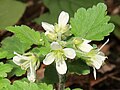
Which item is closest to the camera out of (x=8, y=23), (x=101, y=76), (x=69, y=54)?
(x=69, y=54)

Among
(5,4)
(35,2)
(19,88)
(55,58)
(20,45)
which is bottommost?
(19,88)

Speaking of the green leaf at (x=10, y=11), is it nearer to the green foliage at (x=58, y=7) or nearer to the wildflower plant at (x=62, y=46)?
the green foliage at (x=58, y=7)

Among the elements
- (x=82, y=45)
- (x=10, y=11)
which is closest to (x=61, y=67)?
(x=82, y=45)

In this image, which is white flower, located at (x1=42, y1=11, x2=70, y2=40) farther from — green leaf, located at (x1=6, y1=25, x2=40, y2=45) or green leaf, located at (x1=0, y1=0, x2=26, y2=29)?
green leaf, located at (x1=0, y1=0, x2=26, y2=29)

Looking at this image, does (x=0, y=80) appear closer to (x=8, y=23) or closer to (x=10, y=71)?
(x=10, y=71)

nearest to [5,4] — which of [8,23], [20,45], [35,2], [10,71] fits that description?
[8,23]

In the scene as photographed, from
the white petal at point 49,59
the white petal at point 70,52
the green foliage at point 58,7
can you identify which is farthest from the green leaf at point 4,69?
the green foliage at point 58,7
